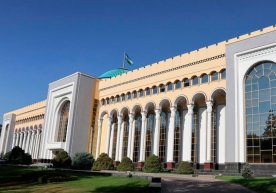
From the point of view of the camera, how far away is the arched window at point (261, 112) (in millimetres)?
28438

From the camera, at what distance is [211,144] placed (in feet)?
119

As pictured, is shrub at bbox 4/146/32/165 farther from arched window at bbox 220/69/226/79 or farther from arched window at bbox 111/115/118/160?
arched window at bbox 220/69/226/79

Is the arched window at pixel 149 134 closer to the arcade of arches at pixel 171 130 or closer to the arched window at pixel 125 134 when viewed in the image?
the arcade of arches at pixel 171 130

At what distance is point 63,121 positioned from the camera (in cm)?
5772

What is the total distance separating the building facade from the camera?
30.1 metres

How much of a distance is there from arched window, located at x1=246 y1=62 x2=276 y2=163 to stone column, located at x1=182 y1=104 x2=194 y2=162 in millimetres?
8257

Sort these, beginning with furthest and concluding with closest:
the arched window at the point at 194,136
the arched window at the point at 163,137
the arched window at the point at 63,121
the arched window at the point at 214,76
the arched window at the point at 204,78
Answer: the arched window at the point at 63,121 < the arched window at the point at 163,137 < the arched window at the point at 194,136 < the arched window at the point at 204,78 < the arched window at the point at 214,76

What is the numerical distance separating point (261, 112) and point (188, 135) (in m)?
→ 10.1

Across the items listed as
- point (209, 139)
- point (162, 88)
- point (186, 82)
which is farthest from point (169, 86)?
point (209, 139)

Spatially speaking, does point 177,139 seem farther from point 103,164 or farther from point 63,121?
point 63,121

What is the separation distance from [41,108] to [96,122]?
24644 mm

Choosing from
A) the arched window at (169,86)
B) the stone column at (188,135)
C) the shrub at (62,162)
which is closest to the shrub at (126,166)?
the stone column at (188,135)

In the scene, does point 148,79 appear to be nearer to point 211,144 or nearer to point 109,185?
point 211,144

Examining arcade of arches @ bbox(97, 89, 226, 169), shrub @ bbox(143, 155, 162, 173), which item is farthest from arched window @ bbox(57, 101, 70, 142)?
shrub @ bbox(143, 155, 162, 173)
